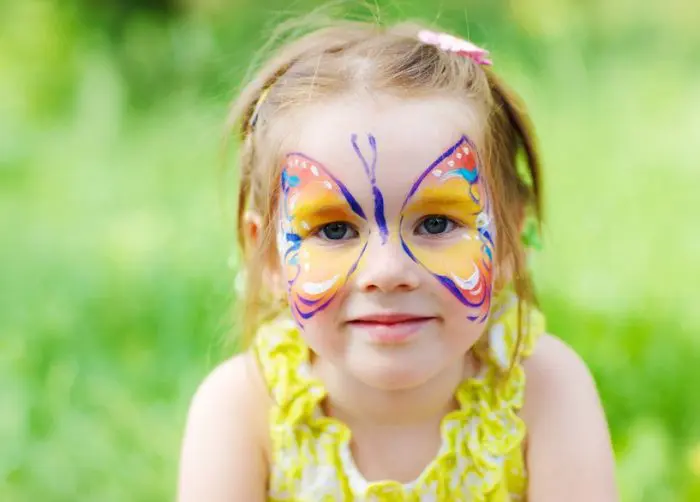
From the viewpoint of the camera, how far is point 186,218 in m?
3.28

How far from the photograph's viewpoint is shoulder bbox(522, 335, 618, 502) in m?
1.77

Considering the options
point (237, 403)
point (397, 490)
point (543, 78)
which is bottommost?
point (397, 490)

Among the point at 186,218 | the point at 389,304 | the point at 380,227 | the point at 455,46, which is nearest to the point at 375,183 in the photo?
the point at 380,227

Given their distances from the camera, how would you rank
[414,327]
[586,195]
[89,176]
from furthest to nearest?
[89,176] < [586,195] < [414,327]

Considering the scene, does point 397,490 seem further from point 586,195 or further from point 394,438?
point 586,195

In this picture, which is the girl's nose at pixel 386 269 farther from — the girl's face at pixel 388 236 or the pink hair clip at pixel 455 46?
the pink hair clip at pixel 455 46

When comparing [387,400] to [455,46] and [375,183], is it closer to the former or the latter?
[375,183]

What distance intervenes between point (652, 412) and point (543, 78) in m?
1.81

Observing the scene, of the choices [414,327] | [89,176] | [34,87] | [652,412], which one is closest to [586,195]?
[652,412]

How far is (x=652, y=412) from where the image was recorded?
2447mm

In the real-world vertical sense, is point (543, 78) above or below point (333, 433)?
above

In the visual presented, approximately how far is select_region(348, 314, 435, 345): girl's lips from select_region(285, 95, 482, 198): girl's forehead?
0.17 m

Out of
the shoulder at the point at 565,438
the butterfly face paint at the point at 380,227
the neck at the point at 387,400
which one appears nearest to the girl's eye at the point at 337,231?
the butterfly face paint at the point at 380,227

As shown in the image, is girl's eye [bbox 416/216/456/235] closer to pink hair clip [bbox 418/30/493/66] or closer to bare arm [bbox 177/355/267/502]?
pink hair clip [bbox 418/30/493/66]
